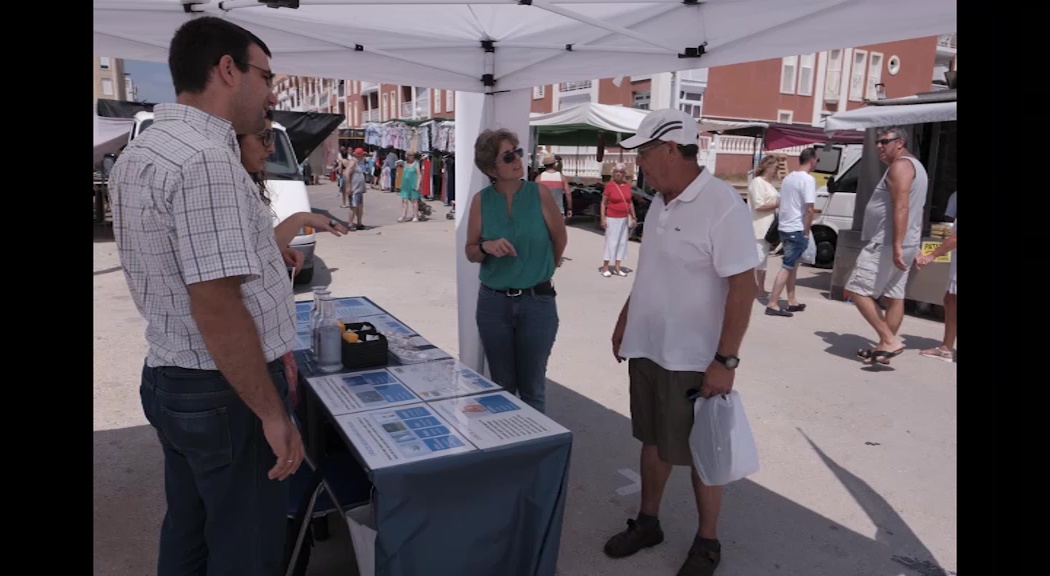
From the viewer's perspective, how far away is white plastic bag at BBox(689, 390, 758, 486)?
243cm

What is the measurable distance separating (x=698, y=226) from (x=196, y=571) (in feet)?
6.48

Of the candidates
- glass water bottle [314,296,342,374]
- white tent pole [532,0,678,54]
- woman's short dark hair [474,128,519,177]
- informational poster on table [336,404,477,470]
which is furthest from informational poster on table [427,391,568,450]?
white tent pole [532,0,678,54]

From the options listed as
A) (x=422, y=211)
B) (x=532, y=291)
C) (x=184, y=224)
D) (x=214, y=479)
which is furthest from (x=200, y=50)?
(x=422, y=211)

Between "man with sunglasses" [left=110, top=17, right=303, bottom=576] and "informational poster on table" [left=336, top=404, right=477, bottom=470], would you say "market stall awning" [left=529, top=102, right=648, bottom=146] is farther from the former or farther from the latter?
"man with sunglasses" [left=110, top=17, right=303, bottom=576]

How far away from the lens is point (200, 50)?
160 cm

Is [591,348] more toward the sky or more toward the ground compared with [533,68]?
more toward the ground

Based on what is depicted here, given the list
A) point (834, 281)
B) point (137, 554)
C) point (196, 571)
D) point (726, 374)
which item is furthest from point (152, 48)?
point (834, 281)

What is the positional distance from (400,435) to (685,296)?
115 cm

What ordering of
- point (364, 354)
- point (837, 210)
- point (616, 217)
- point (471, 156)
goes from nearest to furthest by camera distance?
point (364, 354), point (471, 156), point (616, 217), point (837, 210)

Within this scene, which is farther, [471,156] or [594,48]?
[471,156]

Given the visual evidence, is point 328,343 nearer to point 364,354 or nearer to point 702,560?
point 364,354

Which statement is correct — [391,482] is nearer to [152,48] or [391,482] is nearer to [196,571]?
[196,571]
